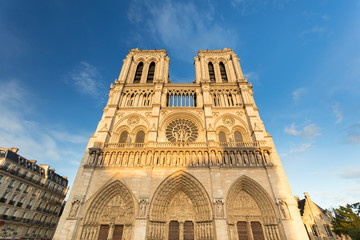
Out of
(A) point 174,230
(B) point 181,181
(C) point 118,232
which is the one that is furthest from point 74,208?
(B) point 181,181

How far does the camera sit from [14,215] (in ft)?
56.9

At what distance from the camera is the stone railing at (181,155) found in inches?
534

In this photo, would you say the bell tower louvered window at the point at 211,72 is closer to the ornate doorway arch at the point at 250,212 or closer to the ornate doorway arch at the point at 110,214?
the ornate doorway arch at the point at 250,212

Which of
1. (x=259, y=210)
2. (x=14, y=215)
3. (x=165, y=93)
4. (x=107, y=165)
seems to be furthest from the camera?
(x=165, y=93)

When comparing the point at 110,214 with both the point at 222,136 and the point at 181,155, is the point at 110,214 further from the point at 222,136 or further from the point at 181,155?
the point at 222,136

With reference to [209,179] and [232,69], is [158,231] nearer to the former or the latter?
[209,179]

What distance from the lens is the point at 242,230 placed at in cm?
1184

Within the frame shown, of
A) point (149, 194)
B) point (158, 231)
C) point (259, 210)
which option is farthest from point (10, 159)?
point (259, 210)

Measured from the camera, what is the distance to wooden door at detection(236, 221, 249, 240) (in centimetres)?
1165

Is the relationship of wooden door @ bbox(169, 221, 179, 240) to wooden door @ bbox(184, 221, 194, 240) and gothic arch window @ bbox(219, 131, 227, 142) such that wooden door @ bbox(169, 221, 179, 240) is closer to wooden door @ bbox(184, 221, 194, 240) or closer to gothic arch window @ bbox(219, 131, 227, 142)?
wooden door @ bbox(184, 221, 194, 240)

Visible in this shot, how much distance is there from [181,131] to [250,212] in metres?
8.90

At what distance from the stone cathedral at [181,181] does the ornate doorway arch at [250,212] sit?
0.20 feet

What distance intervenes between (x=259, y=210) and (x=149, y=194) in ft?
27.1

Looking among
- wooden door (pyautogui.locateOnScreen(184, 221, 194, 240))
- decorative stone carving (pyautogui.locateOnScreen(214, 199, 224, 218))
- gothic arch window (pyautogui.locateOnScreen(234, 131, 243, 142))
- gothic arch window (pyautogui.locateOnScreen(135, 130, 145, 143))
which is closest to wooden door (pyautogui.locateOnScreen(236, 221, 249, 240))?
decorative stone carving (pyautogui.locateOnScreen(214, 199, 224, 218))
